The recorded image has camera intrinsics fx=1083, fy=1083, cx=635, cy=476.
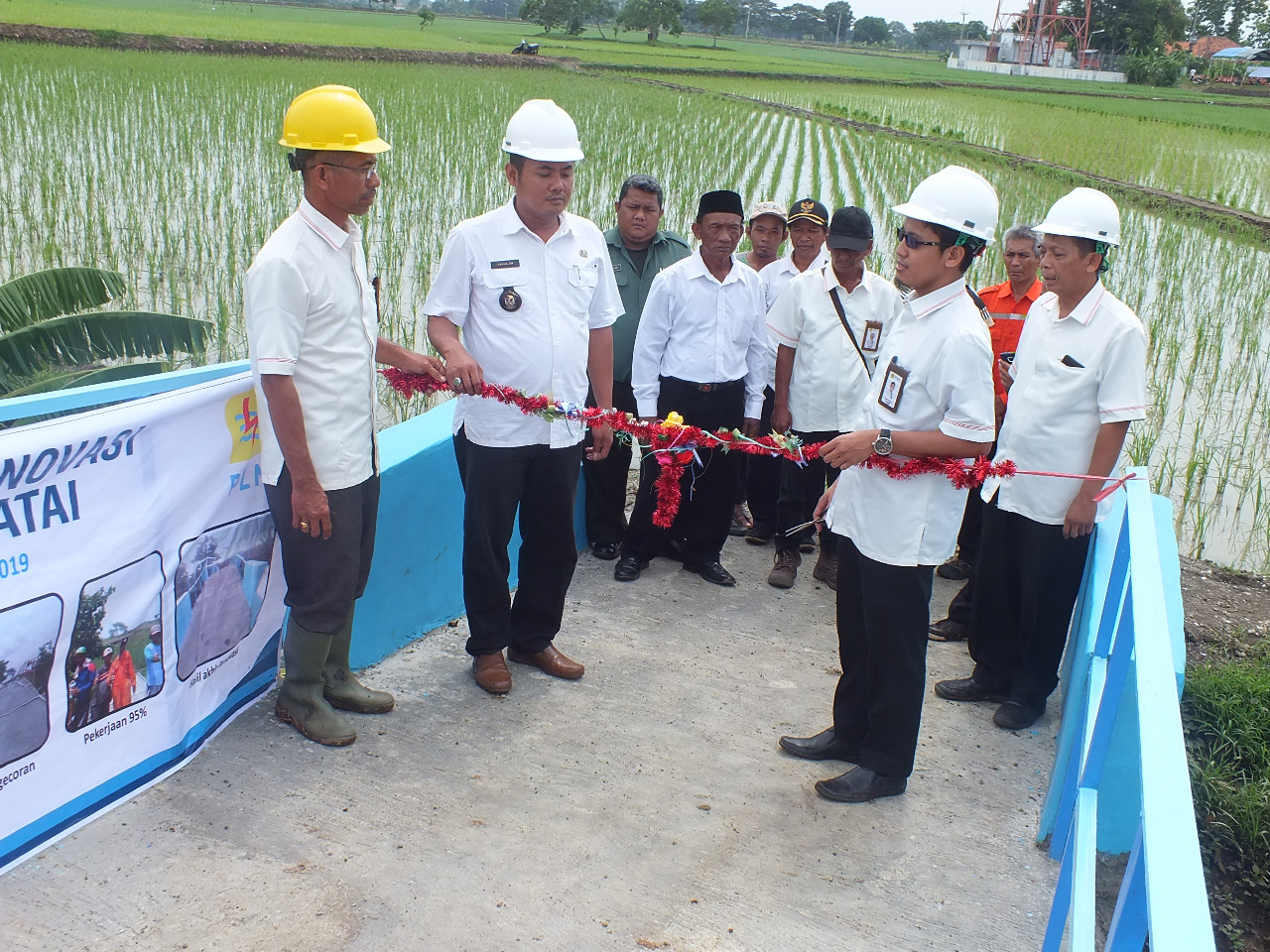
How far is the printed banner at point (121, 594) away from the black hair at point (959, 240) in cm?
190

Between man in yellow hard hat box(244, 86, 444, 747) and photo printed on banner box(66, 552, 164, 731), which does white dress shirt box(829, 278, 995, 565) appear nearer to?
man in yellow hard hat box(244, 86, 444, 747)

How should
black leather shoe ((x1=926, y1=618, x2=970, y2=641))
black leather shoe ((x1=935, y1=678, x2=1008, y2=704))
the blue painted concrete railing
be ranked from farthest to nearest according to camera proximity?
black leather shoe ((x1=926, y1=618, x2=970, y2=641)), black leather shoe ((x1=935, y1=678, x2=1008, y2=704)), the blue painted concrete railing

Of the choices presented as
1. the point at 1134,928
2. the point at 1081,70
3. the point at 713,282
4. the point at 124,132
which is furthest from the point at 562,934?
the point at 1081,70

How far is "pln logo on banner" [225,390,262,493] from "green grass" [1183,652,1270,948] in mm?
2910

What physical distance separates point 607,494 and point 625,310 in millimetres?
811

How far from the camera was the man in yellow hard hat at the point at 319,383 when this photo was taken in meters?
2.77

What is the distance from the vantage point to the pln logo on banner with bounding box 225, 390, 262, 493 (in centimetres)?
298

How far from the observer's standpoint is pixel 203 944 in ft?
7.65

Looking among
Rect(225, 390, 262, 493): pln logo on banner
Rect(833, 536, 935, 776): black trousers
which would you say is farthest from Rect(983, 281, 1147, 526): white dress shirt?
Rect(225, 390, 262, 493): pln logo on banner

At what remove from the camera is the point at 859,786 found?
3.11 m

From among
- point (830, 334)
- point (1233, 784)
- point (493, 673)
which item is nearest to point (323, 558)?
point (493, 673)

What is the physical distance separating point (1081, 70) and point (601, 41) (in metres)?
28.3

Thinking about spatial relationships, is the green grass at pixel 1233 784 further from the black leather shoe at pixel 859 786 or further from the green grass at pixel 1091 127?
the green grass at pixel 1091 127

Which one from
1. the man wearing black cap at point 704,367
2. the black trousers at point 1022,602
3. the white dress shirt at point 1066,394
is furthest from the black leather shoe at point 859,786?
the man wearing black cap at point 704,367
